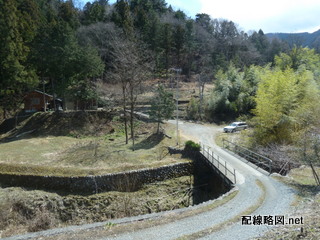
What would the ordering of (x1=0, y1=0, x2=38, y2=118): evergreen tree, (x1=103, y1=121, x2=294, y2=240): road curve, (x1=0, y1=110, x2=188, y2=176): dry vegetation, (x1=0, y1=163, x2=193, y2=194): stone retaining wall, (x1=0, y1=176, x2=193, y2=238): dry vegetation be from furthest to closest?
(x1=0, y1=0, x2=38, y2=118): evergreen tree < (x1=0, y1=110, x2=188, y2=176): dry vegetation < (x1=0, y1=163, x2=193, y2=194): stone retaining wall < (x1=0, y1=176, x2=193, y2=238): dry vegetation < (x1=103, y1=121, x2=294, y2=240): road curve

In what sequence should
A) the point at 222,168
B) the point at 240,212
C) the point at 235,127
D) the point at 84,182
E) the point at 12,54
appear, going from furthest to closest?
the point at 235,127 < the point at 12,54 < the point at 222,168 < the point at 84,182 < the point at 240,212

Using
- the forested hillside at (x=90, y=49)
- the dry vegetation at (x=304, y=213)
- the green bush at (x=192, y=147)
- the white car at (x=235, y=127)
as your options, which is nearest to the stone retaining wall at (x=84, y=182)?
the green bush at (x=192, y=147)

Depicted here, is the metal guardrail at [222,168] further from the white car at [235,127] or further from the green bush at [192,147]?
the white car at [235,127]

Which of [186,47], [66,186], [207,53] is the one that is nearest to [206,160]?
[66,186]

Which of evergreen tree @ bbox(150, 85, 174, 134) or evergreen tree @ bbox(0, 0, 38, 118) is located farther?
evergreen tree @ bbox(150, 85, 174, 134)

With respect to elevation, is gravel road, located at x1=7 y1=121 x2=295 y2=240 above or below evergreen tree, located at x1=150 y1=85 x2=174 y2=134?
below

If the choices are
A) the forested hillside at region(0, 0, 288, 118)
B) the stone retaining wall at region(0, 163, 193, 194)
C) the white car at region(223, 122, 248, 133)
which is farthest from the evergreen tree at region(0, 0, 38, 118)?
the white car at region(223, 122, 248, 133)

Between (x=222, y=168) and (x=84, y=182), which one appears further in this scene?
(x=222, y=168)

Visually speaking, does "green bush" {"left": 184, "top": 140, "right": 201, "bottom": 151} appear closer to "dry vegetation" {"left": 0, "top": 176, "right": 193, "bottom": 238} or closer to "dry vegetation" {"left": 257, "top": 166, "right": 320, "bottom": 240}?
"dry vegetation" {"left": 0, "top": 176, "right": 193, "bottom": 238}

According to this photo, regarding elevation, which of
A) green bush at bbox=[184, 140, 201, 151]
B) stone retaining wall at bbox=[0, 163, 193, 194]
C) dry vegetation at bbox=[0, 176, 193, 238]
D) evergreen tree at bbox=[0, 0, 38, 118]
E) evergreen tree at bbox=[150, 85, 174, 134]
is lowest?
dry vegetation at bbox=[0, 176, 193, 238]

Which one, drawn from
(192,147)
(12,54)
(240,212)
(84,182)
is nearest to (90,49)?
(12,54)

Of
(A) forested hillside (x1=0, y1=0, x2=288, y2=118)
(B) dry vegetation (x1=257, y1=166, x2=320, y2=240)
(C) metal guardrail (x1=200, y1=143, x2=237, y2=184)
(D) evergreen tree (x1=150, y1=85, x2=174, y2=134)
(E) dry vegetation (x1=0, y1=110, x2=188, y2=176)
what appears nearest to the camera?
(B) dry vegetation (x1=257, y1=166, x2=320, y2=240)

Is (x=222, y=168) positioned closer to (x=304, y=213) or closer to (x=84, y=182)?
(x=304, y=213)

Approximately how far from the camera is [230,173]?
14.9m
